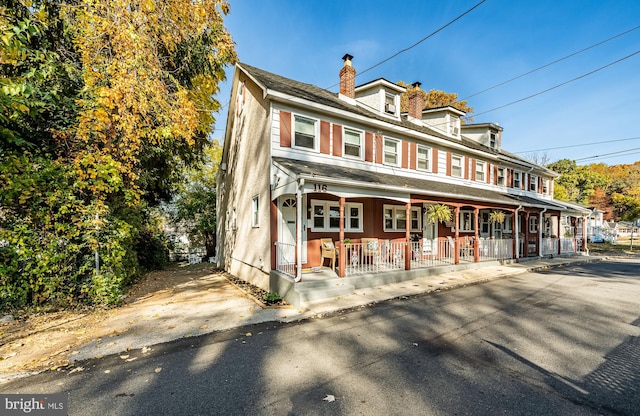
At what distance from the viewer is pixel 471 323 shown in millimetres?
5770

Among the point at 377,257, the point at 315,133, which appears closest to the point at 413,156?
the point at 315,133

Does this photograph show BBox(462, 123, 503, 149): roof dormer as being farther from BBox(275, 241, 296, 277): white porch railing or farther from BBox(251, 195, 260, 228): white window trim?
BBox(275, 241, 296, 277): white porch railing

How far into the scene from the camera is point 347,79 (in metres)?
13.0

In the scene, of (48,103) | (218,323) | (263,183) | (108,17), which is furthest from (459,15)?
(48,103)

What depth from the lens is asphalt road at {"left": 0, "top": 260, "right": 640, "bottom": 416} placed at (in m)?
3.13

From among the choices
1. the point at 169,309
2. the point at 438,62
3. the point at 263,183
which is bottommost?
the point at 169,309

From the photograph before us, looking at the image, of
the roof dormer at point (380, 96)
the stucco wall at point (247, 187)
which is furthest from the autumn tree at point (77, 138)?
the roof dormer at point (380, 96)

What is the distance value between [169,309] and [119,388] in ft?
12.5

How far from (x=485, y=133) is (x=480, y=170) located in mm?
3532

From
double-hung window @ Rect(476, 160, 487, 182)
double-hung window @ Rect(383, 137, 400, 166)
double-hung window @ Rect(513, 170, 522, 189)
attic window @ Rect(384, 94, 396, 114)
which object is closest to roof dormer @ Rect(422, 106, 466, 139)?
double-hung window @ Rect(476, 160, 487, 182)

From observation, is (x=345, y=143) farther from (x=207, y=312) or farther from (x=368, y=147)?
(x=207, y=312)

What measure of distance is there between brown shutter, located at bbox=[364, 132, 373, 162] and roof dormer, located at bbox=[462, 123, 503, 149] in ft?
34.9

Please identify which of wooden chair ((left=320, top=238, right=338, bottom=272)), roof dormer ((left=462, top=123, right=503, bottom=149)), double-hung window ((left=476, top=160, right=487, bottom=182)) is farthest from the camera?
roof dormer ((left=462, top=123, right=503, bottom=149))

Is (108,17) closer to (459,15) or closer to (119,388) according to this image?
(119,388)
